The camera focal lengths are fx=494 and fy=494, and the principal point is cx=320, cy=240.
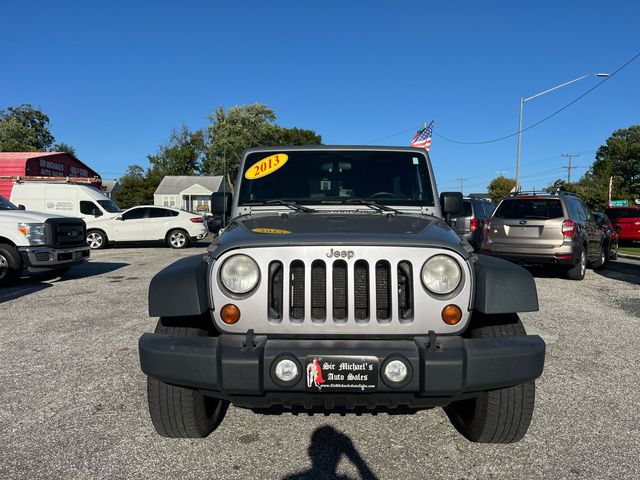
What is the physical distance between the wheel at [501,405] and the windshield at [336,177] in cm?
136

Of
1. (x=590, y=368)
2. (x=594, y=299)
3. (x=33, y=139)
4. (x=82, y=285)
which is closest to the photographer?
(x=590, y=368)

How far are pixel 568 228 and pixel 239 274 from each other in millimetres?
8037

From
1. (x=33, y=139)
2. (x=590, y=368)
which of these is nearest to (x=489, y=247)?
(x=590, y=368)

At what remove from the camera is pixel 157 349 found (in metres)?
2.38

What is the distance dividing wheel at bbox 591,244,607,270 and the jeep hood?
9613 mm

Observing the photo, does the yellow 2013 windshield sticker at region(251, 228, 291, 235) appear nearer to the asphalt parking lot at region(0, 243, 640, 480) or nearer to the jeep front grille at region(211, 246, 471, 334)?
the jeep front grille at region(211, 246, 471, 334)

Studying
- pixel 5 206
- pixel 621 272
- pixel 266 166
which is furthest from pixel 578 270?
pixel 5 206

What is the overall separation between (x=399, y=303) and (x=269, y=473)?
1.13m

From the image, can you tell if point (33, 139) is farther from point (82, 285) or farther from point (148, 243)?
point (82, 285)

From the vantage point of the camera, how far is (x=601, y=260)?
11.6 m

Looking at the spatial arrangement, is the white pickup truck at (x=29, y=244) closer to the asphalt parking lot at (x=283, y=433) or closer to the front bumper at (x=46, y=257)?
the front bumper at (x=46, y=257)

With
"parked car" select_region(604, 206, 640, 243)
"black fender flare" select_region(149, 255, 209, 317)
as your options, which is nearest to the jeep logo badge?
"black fender flare" select_region(149, 255, 209, 317)

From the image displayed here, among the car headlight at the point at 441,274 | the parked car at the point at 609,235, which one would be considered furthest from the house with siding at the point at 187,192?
the car headlight at the point at 441,274

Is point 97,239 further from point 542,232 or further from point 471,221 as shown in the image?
point 542,232
